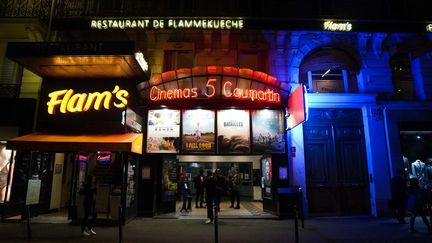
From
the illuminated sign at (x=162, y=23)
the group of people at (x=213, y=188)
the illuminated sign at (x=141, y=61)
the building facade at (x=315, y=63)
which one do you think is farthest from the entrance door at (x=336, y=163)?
the illuminated sign at (x=141, y=61)

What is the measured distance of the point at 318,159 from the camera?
12.8 metres

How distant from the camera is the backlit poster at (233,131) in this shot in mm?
12445

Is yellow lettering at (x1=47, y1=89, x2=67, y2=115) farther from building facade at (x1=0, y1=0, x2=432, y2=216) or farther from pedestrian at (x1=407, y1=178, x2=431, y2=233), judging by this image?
pedestrian at (x1=407, y1=178, x2=431, y2=233)

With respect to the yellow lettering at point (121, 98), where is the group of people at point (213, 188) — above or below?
below

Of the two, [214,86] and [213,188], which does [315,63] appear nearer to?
[214,86]

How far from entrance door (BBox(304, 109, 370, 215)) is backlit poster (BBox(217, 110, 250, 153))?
269cm

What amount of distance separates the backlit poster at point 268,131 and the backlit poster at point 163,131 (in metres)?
Result: 3.35

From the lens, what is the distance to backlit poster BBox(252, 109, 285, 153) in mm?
12422

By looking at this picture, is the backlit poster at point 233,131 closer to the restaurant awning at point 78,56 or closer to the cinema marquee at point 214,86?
the cinema marquee at point 214,86

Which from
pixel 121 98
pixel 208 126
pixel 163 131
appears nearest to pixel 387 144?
pixel 208 126

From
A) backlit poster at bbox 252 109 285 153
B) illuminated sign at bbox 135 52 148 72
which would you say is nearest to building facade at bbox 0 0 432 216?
backlit poster at bbox 252 109 285 153

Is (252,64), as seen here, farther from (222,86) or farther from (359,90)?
(359,90)

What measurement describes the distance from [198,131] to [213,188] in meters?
2.66

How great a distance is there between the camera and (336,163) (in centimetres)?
1273
